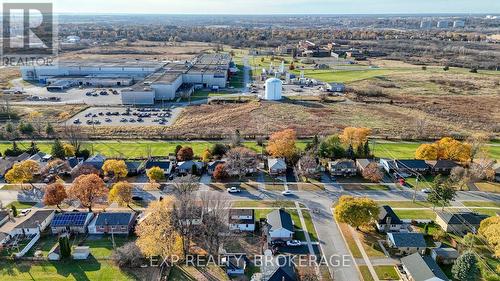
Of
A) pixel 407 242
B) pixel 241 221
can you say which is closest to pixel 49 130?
pixel 241 221

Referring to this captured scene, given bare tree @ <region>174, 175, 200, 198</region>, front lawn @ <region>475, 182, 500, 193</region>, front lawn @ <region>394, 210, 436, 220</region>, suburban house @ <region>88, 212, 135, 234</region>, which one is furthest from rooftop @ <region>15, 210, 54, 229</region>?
front lawn @ <region>475, 182, 500, 193</region>

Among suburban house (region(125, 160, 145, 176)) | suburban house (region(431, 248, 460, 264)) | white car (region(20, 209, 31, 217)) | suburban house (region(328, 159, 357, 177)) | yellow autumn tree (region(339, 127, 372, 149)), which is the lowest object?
white car (region(20, 209, 31, 217))

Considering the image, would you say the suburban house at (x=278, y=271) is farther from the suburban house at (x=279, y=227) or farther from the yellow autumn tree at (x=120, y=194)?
the yellow autumn tree at (x=120, y=194)

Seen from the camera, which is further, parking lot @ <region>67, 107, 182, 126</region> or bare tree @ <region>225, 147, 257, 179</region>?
parking lot @ <region>67, 107, 182, 126</region>

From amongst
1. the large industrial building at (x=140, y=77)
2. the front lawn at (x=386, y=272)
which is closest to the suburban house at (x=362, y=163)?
the front lawn at (x=386, y=272)

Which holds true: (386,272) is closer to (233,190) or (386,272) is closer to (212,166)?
(233,190)

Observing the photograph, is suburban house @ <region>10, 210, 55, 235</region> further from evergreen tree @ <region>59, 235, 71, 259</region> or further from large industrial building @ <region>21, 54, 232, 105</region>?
large industrial building @ <region>21, 54, 232, 105</region>

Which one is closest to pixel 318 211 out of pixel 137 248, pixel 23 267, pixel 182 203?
pixel 182 203
